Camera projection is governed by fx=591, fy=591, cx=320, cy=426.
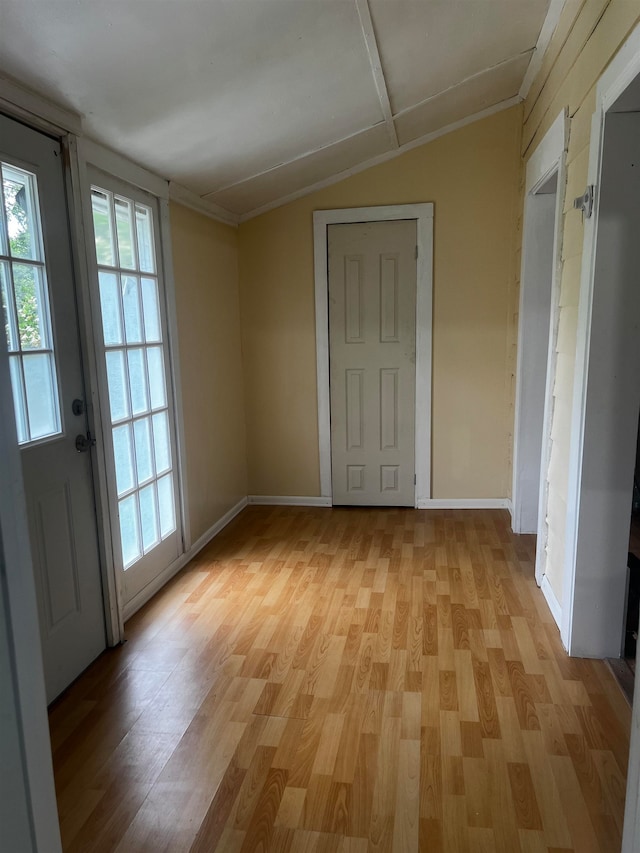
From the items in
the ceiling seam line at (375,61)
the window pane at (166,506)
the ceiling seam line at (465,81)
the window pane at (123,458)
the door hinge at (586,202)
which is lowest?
the window pane at (166,506)

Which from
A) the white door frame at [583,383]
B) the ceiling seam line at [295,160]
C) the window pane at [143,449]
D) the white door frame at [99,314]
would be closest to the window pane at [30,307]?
the white door frame at [99,314]

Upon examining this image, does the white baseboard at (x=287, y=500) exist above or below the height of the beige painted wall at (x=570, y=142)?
below

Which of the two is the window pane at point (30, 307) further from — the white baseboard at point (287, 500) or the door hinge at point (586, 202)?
the white baseboard at point (287, 500)

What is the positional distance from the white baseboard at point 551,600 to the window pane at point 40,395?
220cm

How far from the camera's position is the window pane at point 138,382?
278 centimetres

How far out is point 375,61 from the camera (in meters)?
2.54

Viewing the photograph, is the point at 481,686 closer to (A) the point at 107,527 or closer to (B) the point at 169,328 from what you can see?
(A) the point at 107,527

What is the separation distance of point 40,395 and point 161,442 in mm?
1030

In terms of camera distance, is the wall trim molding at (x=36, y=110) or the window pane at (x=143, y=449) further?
the window pane at (x=143, y=449)

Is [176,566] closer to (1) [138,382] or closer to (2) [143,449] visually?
(2) [143,449]

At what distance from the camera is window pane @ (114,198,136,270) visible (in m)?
2.70

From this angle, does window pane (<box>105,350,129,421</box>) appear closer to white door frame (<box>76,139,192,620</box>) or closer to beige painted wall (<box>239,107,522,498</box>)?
white door frame (<box>76,139,192,620</box>)

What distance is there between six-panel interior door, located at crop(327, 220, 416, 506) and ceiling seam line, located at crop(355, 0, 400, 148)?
0.77m

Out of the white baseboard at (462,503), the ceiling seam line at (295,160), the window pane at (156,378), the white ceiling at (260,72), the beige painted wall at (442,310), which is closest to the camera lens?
the white ceiling at (260,72)
